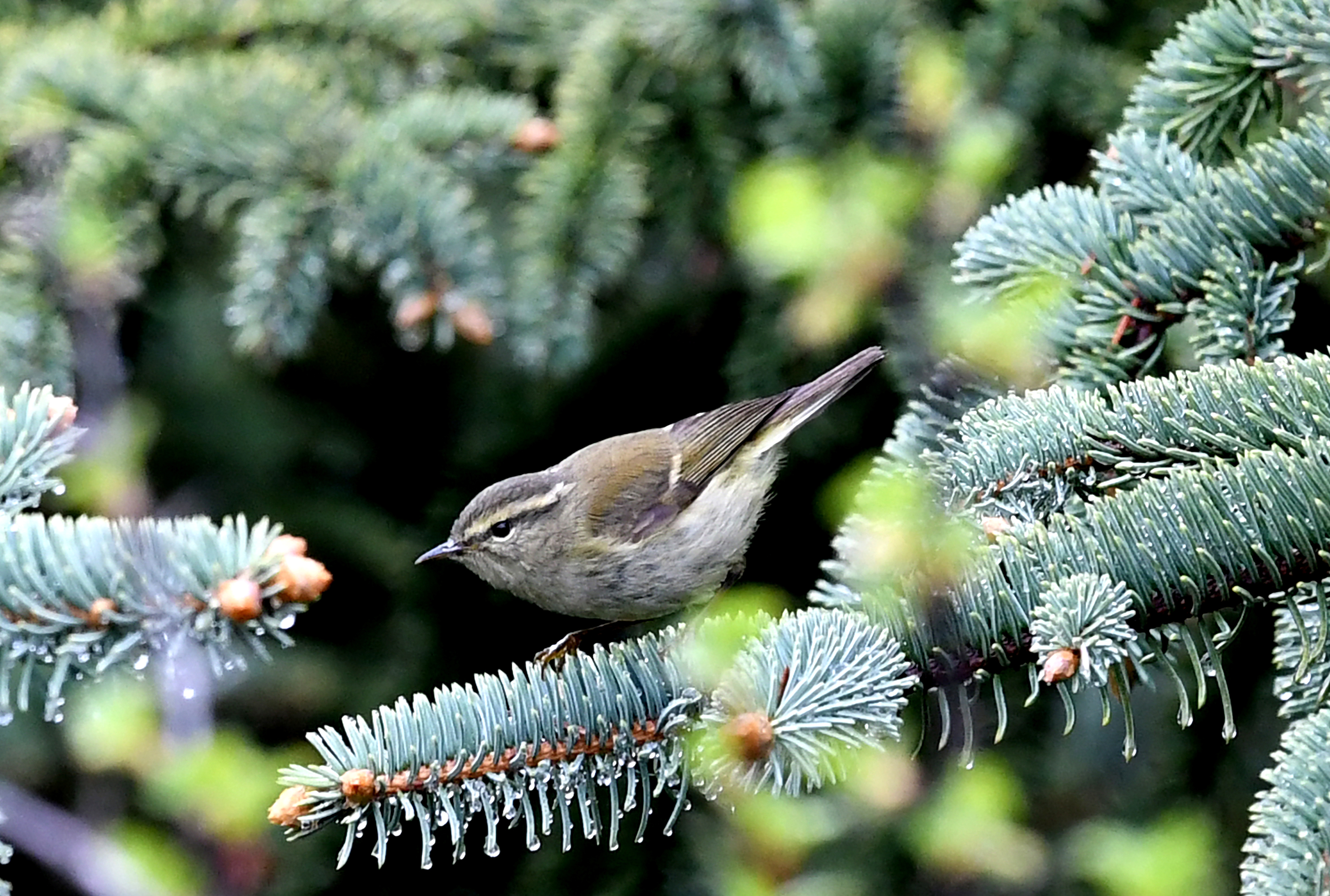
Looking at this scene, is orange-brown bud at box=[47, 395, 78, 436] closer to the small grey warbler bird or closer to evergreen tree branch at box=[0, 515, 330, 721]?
evergreen tree branch at box=[0, 515, 330, 721]

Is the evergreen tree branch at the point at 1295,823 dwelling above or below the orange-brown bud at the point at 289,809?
above

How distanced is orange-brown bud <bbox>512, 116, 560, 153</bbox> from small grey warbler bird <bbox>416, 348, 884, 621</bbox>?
33.3 inches

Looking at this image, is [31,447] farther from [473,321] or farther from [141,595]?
[473,321]

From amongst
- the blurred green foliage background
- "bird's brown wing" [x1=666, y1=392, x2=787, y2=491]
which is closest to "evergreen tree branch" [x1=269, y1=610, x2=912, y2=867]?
the blurred green foliage background

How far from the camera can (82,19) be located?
3.66 metres

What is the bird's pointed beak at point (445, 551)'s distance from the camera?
3.28 meters

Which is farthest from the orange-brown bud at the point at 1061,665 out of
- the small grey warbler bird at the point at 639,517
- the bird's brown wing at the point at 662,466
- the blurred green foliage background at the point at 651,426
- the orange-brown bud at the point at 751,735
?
the bird's brown wing at the point at 662,466

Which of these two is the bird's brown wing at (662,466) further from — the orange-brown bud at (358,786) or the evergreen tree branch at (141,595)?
the evergreen tree branch at (141,595)

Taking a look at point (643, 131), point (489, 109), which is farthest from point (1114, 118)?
Answer: point (489, 109)

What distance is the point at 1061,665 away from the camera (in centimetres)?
158

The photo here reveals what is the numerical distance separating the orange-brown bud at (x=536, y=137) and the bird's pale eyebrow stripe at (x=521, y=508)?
0.94m

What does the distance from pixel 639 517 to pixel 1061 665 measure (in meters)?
2.09

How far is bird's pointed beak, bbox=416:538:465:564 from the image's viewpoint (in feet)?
10.8

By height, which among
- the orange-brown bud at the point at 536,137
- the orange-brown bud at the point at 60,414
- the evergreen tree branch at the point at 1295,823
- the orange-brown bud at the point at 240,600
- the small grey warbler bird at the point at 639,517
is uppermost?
the orange-brown bud at the point at 240,600
